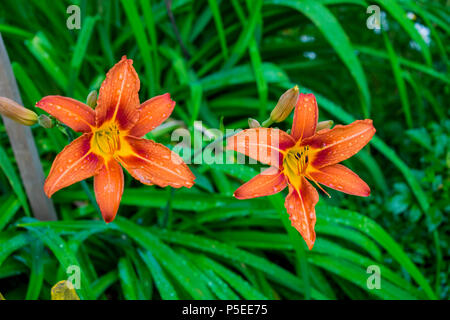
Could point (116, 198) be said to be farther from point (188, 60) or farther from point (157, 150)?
point (188, 60)

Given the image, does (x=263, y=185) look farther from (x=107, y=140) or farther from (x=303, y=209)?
(x=107, y=140)

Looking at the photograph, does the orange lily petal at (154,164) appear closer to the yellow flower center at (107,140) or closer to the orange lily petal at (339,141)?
the yellow flower center at (107,140)

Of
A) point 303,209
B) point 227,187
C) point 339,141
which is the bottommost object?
point 303,209

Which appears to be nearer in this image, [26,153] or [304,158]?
[304,158]

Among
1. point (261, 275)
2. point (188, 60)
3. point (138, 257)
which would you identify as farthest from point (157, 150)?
point (188, 60)

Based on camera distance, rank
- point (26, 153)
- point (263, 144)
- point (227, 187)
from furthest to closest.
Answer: point (227, 187) → point (26, 153) → point (263, 144)

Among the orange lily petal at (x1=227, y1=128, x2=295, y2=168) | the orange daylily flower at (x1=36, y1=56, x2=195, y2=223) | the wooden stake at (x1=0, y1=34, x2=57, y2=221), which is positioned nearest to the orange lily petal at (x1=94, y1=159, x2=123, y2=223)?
the orange daylily flower at (x1=36, y1=56, x2=195, y2=223)

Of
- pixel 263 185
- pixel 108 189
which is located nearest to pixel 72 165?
pixel 108 189
